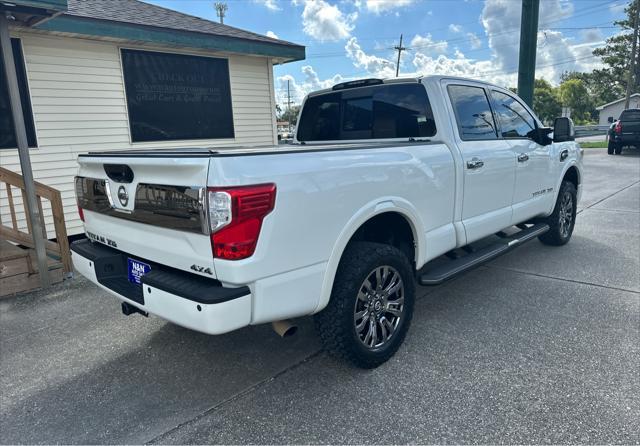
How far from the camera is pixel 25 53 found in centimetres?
616

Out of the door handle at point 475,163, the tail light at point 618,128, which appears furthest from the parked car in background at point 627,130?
the door handle at point 475,163

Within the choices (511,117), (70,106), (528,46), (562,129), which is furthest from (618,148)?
(70,106)

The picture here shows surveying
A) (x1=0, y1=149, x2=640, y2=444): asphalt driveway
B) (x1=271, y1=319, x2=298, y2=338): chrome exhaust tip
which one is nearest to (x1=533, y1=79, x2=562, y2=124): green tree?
(x1=0, y1=149, x2=640, y2=444): asphalt driveway

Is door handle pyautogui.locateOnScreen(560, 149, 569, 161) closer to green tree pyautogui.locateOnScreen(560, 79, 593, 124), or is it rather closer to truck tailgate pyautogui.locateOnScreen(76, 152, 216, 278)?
truck tailgate pyautogui.locateOnScreen(76, 152, 216, 278)

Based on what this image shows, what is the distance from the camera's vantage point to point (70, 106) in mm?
6695

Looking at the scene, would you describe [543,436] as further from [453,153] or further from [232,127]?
[232,127]

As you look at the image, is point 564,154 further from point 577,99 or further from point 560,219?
point 577,99

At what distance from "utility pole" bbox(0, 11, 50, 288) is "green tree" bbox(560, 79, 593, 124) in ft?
251

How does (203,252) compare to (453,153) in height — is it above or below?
below

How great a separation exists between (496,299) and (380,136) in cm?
184

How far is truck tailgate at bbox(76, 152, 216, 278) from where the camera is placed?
2.30 m

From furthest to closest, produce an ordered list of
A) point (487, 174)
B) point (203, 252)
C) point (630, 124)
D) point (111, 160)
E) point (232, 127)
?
1. point (630, 124)
2. point (232, 127)
3. point (487, 174)
4. point (111, 160)
5. point (203, 252)

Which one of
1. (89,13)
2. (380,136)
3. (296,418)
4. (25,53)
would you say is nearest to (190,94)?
(89,13)

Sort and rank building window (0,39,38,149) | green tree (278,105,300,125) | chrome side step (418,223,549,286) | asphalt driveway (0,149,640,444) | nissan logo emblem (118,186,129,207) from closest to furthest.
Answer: asphalt driveway (0,149,640,444) < nissan logo emblem (118,186,129,207) < chrome side step (418,223,549,286) < building window (0,39,38,149) < green tree (278,105,300,125)
